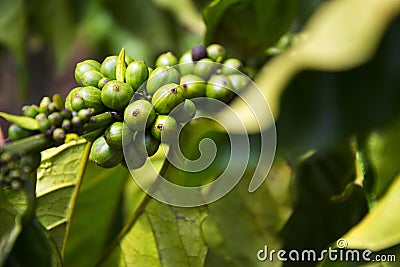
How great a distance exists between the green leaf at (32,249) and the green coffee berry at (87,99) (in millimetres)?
114

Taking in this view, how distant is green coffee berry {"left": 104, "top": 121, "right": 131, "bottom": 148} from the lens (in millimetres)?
590

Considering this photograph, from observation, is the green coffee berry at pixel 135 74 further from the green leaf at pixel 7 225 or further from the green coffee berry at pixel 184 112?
the green leaf at pixel 7 225

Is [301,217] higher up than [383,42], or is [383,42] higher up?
[383,42]

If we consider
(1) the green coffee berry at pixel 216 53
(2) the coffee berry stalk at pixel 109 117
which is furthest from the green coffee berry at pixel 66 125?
(1) the green coffee berry at pixel 216 53

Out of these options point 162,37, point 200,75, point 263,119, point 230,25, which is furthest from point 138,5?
point 263,119

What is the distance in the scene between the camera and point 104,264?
0.74 meters

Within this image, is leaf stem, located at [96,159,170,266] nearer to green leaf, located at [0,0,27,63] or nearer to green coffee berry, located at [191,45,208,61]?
green coffee berry, located at [191,45,208,61]

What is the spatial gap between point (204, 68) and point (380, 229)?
229 mm

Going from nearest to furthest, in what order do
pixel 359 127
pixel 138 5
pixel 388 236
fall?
pixel 359 127
pixel 388 236
pixel 138 5

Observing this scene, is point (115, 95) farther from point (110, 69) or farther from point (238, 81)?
point (238, 81)

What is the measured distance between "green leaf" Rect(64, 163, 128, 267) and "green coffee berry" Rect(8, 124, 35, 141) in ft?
0.70

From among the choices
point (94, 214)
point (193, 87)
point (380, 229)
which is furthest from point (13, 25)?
point (380, 229)

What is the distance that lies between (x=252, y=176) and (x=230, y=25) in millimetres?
173

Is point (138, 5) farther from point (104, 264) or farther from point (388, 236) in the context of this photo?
point (388, 236)
